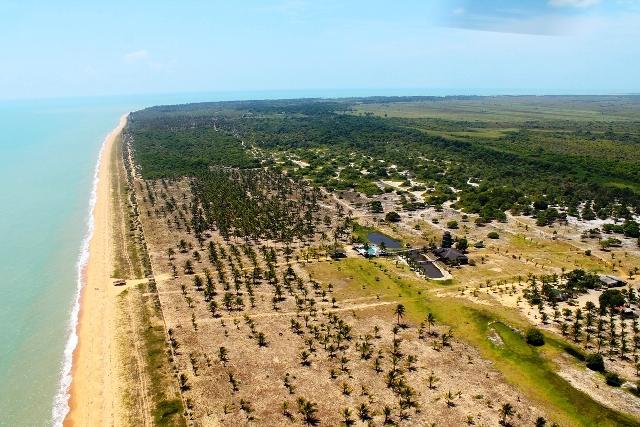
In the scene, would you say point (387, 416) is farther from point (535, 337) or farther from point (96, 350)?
point (96, 350)

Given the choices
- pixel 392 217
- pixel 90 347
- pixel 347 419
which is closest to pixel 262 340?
pixel 347 419

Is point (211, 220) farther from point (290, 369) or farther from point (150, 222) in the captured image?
point (290, 369)

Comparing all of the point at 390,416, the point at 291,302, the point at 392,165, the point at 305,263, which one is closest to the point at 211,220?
the point at 305,263

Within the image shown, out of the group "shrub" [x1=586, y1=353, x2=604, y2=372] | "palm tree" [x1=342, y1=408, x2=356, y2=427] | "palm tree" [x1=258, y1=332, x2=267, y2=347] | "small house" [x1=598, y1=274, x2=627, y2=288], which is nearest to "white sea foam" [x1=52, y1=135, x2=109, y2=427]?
"palm tree" [x1=258, y1=332, x2=267, y2=347]

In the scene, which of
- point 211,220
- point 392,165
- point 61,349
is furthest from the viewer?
point 392,165

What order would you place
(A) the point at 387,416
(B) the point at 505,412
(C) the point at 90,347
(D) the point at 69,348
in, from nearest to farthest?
(B) the point at 505,412 < (A) the point at 387,416 < (C) the point at 90,347 < (D) the point at 69,348

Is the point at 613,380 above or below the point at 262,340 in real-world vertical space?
below
